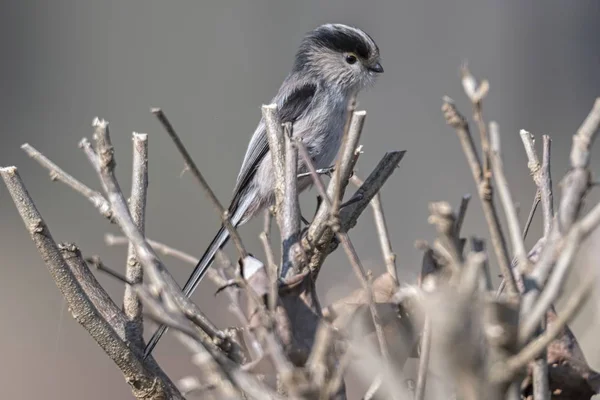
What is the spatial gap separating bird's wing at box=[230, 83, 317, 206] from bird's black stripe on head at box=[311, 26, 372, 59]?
248 mm

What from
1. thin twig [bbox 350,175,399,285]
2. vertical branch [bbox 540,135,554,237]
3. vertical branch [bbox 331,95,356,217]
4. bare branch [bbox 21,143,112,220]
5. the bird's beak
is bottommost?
the bird's beak

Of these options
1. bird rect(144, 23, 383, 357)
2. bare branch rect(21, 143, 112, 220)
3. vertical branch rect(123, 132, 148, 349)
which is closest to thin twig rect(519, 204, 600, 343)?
bare branch rect(21, 143, 112, 220)

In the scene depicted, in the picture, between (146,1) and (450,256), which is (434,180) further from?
(450,256)

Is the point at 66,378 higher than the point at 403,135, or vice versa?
the point at 403,135

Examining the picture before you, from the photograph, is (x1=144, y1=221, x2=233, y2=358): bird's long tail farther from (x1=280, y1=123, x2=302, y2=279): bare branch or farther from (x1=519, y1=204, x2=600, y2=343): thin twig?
(x1=519, y1=204, x2=600, y2=343): thin twig

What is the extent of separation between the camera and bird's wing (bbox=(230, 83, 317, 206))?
8.82 feet

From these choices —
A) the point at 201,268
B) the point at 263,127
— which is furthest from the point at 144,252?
the point at 263,127

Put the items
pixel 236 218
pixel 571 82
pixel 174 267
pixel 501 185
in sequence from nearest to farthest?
pixel 501 185 → pixel 236 218 → pixel 174 267 → pixel 571 82

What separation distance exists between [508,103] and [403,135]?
117cm

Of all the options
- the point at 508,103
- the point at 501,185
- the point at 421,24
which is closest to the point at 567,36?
the point at 508,103

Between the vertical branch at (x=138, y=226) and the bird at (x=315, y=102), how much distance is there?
1039 mm

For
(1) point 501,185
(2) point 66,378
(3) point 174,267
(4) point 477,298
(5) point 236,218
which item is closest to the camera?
(4) point 477,298

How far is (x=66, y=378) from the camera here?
402 centimetres

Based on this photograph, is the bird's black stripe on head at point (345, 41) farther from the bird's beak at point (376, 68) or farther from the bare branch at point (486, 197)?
the bare branch at point (486, 197)
